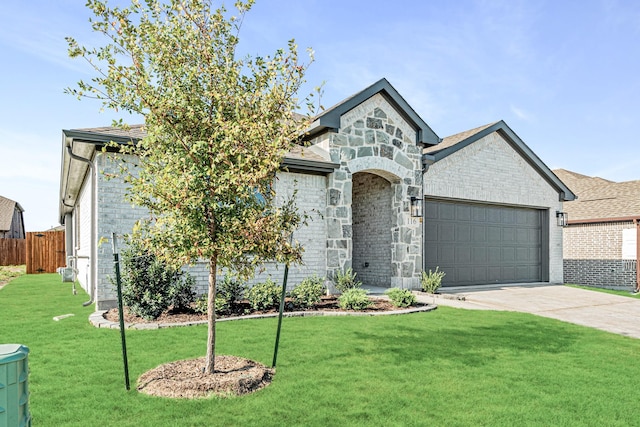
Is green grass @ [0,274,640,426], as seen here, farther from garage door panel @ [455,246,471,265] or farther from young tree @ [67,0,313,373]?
garage door panel @ [455,246,471,265]

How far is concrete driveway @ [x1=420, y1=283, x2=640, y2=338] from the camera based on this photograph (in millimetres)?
8711

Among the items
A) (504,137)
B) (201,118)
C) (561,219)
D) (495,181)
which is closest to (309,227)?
(201,118)

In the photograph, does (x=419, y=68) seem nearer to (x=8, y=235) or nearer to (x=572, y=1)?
(x=572, y=1)

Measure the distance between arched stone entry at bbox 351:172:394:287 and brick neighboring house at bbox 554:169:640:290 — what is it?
10641 millimetres

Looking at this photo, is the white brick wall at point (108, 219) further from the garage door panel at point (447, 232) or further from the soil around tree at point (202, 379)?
the garage door panel at point (447, 232)

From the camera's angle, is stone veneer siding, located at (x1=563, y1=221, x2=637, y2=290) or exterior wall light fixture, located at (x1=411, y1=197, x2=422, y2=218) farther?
stone veneer siding, located at (x1=563, y1=221, x2=637, y2=290)

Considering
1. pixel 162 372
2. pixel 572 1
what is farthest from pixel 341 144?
pixel 162 372

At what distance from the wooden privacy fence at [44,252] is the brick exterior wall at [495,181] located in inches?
737

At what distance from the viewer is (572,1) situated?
9.30 m

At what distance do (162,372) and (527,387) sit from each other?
408 cm

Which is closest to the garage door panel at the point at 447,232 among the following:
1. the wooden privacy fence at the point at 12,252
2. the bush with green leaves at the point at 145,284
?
the bush with green leaves at the point at 145,284

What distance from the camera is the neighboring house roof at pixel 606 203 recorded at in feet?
58.4

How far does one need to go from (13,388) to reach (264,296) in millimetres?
6341

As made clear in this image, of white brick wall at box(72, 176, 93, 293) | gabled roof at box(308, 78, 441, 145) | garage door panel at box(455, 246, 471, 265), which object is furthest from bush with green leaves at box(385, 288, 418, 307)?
white brick wall at box(72, 176, 93, 293)
